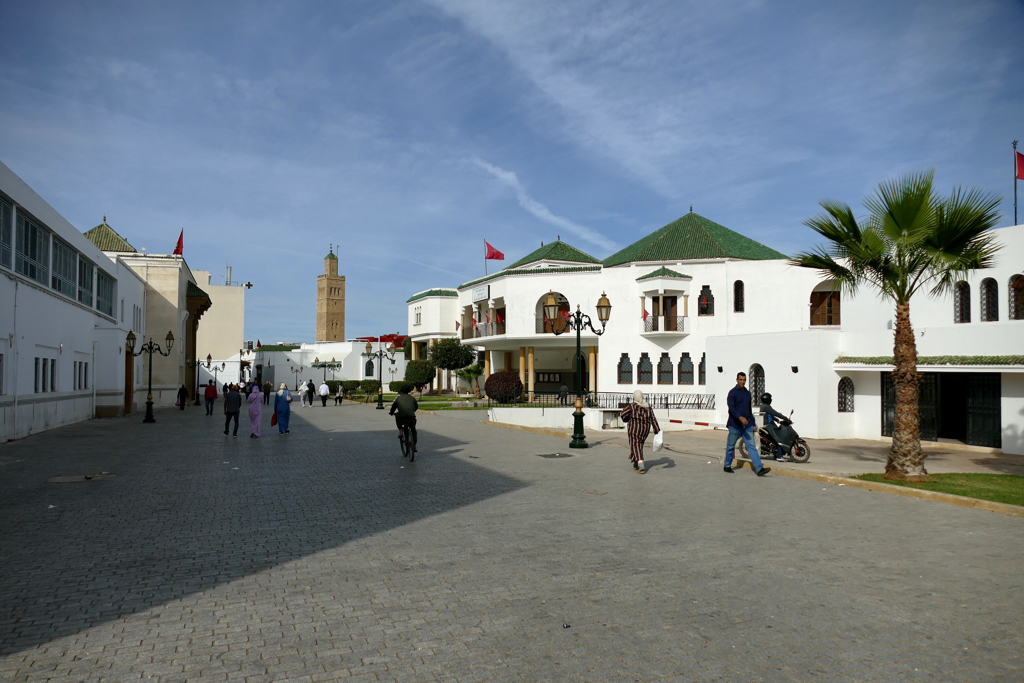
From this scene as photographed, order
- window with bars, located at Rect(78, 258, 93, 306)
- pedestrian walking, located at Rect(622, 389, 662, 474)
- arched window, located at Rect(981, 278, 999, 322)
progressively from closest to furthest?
pedestrian walking, located at Rect(622, 389, 662, 474), arched window, located at Rect(981, 278, 999, 322), window with bars, located at Rect(78, 258, 93, 306)

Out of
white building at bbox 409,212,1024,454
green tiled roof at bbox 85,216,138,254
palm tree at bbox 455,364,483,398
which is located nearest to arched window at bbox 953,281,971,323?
white building at bbox 409,212,1024,454

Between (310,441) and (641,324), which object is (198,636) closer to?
(310,441)

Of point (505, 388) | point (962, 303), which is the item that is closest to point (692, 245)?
point (505, 388)

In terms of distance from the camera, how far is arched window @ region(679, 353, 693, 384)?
3766 centimetres

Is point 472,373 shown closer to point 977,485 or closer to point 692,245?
point 692,245

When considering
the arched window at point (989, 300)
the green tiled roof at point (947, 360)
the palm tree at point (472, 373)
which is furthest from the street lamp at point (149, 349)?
the arched window at point (989, 300)

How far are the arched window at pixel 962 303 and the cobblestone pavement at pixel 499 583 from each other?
38.8 ft

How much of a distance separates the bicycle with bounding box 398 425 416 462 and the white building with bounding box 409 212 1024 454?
6997mm

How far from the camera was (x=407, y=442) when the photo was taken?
49.8 feet

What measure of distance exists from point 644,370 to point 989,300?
20506mm

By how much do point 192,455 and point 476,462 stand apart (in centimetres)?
670

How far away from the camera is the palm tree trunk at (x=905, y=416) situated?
1176 cm

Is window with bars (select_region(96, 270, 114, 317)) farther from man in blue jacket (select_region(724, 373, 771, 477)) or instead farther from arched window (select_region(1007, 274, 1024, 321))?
arched window (select_region(1007, 274, 1024, 321))

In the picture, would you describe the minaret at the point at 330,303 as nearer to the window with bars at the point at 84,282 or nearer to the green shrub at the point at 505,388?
the green shrub at the point at 505,388
